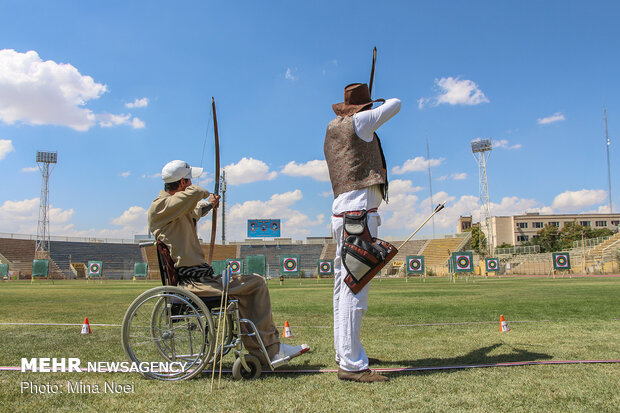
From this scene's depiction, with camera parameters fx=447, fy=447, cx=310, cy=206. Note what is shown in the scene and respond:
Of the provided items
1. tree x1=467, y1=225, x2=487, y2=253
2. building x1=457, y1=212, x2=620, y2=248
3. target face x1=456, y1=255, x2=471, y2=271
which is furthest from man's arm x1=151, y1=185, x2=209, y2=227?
building x1=457, y1=212, x2=620, y2=248

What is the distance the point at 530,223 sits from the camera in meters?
85.1

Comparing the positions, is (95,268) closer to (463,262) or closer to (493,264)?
(463,262)

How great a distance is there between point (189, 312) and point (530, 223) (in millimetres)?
92251

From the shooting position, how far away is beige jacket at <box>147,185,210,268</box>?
3.42 meters

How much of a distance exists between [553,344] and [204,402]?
3480 mm

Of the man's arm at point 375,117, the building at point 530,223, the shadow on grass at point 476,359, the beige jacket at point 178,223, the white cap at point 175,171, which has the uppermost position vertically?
the building at point 530,223

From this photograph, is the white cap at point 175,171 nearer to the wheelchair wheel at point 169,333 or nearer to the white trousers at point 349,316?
the wheelchair wheel at point 169,333

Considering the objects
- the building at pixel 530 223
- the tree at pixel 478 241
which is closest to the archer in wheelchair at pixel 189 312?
the tree at pixel 478 241

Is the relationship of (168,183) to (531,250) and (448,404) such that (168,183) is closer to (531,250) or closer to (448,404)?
(448,404)

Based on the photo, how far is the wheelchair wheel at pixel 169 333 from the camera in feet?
10.6

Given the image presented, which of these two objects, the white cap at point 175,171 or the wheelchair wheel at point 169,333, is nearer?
the wheelchair wheel at point 169,333

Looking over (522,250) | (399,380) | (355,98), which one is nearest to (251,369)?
(399,380)

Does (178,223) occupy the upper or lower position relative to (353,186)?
lower

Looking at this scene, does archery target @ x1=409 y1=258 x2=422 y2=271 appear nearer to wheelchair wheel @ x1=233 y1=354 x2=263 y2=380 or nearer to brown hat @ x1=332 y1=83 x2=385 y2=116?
brown hat @ x1=332 y1=83 x2=385 y2=116
